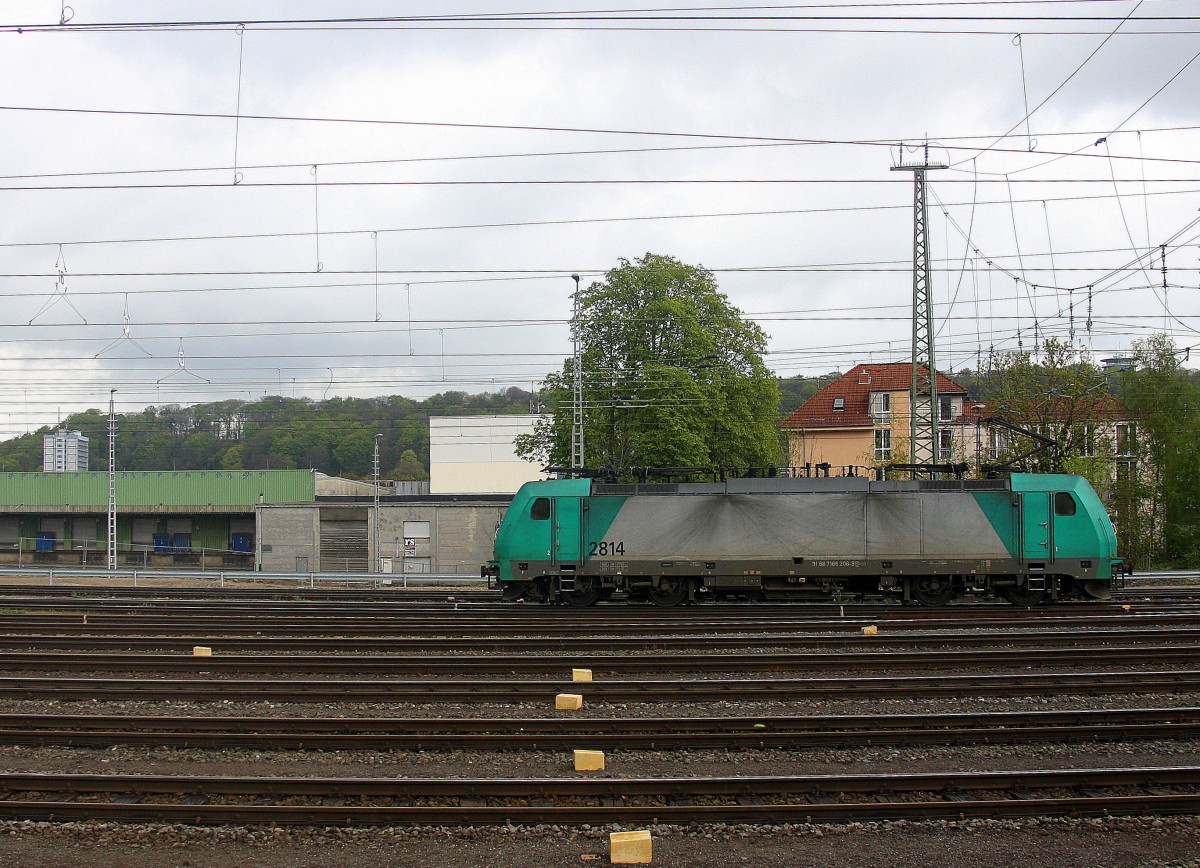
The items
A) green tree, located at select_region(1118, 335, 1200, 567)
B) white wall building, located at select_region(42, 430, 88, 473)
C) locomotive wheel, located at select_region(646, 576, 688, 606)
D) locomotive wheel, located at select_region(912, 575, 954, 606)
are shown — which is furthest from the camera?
white wall building, located at select_region(42, 430, 88, 473)

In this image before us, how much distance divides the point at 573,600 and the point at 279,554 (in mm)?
28016

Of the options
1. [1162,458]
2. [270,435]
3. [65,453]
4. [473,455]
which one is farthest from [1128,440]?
[65,453]

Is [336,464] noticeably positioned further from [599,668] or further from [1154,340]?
[599,668]

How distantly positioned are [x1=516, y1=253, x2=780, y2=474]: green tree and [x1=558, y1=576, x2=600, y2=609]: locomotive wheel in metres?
14.5

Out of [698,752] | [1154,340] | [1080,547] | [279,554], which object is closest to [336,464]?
[279,554]

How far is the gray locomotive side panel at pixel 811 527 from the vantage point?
19547 mm

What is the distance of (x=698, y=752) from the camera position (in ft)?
30.8

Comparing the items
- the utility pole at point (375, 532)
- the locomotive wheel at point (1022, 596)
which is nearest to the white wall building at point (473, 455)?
the utility pole at point (375, 532)

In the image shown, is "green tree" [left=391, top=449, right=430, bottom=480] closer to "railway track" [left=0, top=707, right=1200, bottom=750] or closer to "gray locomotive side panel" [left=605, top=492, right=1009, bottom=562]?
"gray locomotive side panel" [left=605, top=492, right=1009, bottom=562]

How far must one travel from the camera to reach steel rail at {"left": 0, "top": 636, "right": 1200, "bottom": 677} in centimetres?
1311

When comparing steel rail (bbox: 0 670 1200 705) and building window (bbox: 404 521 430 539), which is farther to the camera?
building window (bbox: 404 521 430 539)

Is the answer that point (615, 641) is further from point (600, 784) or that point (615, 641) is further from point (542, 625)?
point (600, 784)

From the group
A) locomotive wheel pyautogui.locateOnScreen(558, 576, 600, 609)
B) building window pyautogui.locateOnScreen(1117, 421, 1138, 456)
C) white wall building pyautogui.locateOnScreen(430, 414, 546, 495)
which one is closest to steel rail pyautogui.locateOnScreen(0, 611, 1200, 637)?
locomotive wheel pyautogui.locateOnScreen(558, 576, 600, 609)

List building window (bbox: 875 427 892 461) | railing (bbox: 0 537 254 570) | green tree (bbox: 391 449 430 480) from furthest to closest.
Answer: green tree (bbox: 391 449 430 480), railing (bbox: 0 537 254 570), building window (bbox: 875 427 892 461)
